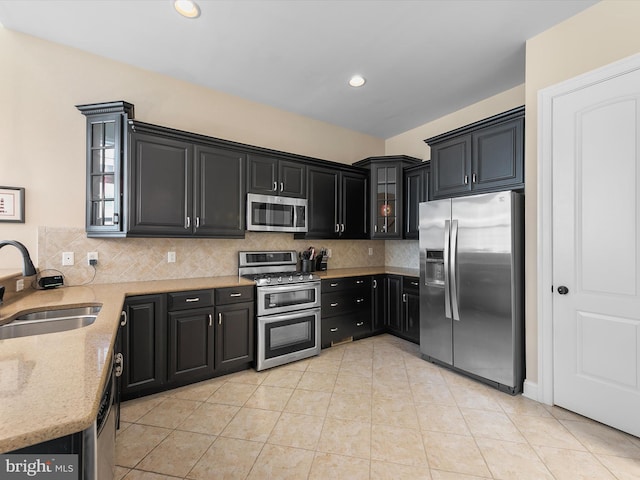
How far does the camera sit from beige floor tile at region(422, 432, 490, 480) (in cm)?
174

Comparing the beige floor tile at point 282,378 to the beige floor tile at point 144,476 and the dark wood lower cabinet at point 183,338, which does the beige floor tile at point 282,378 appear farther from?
the beige floor tile at point 144,476

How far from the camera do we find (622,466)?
1.75 meters

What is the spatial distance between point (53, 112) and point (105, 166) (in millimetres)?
608

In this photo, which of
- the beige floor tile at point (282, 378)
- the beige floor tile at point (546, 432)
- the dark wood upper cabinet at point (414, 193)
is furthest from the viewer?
the dark wood upper cabinet at point (414, 193)

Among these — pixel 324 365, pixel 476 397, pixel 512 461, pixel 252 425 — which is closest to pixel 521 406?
pixel 476 397

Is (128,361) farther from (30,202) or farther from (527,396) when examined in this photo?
(527,396)

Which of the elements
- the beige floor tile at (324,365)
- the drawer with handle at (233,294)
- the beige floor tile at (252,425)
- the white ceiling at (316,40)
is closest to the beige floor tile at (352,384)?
the beige floor tile at (324,365)

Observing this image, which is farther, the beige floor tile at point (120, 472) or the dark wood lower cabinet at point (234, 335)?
the dark wood lower cabinet at point (234, 335)

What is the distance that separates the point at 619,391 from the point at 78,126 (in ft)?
15.5

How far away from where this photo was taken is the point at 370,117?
409 cm

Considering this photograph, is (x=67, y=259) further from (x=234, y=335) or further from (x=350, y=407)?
(x=350, y=407)

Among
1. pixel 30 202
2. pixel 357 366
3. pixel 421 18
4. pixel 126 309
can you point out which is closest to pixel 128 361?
pixel 126 309

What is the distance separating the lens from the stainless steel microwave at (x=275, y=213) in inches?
129

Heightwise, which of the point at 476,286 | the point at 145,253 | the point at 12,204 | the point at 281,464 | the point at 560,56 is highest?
the point at 560,56
